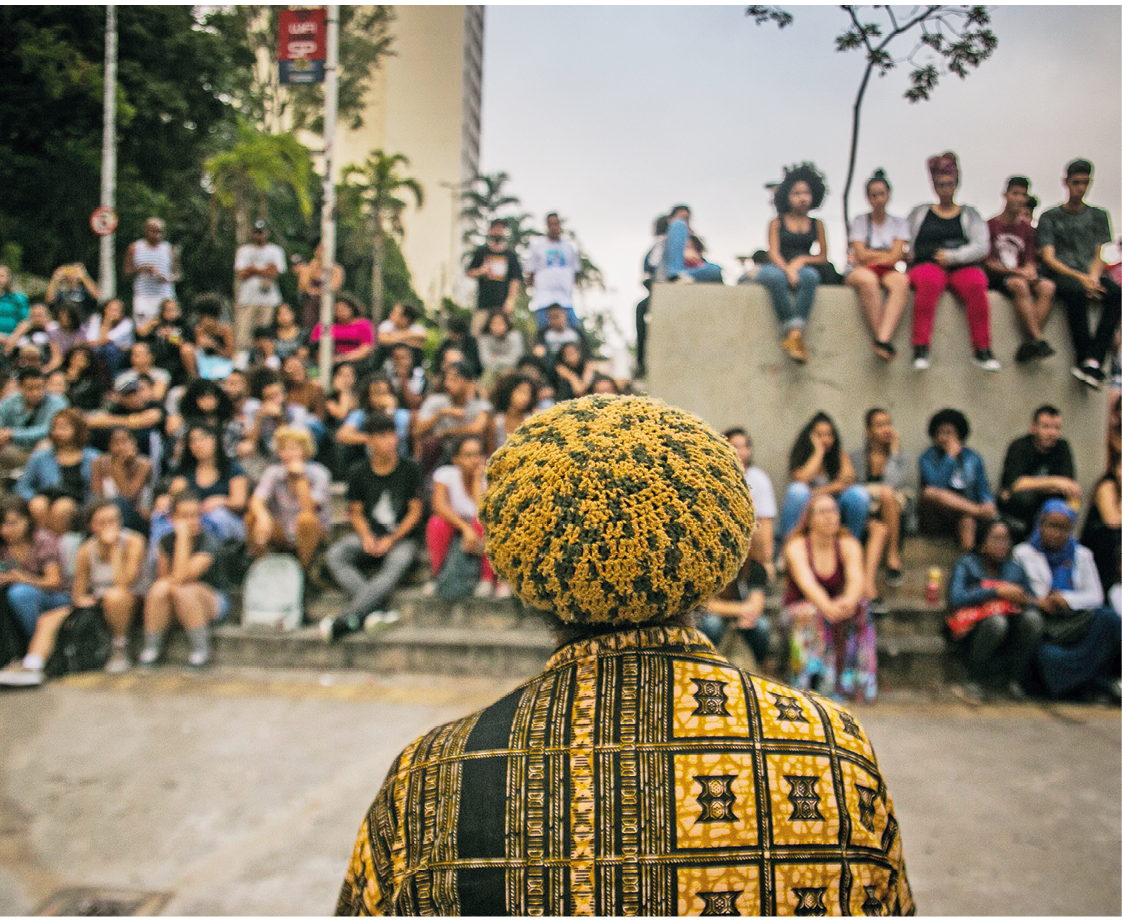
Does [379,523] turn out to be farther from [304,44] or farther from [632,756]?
[304,44]

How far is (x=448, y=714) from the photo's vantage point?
4957 millimetres

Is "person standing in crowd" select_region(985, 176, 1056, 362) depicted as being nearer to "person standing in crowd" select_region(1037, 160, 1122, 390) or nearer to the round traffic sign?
"person standing in crowd" select_region(1037, 160, 1122, 390)

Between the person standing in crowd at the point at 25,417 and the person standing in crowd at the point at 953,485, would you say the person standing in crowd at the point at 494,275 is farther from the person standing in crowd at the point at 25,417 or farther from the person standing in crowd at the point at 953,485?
the person standing in crowd at the point at 953,485

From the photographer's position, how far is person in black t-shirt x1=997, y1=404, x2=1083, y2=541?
19.2 feet

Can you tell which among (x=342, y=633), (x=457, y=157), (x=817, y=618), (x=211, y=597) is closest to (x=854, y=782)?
(x=817, y=618)

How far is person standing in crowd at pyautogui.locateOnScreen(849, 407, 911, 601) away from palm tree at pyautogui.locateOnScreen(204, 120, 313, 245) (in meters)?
13.0

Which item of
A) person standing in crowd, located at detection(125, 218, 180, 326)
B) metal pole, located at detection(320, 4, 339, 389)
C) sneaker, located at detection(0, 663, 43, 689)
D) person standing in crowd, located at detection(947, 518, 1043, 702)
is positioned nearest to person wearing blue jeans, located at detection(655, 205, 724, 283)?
person standing in crowd, located at detection(947, 518, 1043, 702)

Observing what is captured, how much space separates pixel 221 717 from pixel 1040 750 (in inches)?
172

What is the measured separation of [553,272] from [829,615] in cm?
481

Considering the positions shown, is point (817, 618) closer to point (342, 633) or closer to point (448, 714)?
point (448, 714)

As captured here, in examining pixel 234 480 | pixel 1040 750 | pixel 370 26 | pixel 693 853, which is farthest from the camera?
pixel 370 26

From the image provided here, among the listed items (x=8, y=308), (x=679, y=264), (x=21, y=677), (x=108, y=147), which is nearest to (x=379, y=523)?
(x=21, y=677)

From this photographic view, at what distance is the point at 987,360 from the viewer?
21.2ft

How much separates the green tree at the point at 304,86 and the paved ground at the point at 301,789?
76.2ft
